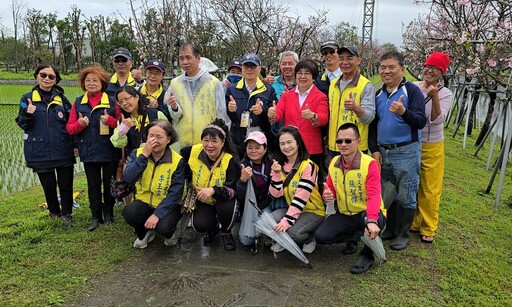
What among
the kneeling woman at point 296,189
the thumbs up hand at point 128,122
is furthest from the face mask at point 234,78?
the kneeling woman at point 296,189

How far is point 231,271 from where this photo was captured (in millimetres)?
3818

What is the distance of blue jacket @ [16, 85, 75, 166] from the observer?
4.55 metres

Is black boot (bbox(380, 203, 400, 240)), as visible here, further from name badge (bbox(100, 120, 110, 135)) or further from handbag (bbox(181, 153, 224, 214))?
name badge (bbox(100, 120, 110, 135))

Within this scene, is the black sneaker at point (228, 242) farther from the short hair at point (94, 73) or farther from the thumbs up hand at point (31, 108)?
the thumbs up hand at point (31, 108)

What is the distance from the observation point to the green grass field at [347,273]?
11.3 feet

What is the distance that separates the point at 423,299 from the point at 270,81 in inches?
145

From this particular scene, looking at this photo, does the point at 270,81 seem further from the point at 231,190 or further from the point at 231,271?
the point at 231,271

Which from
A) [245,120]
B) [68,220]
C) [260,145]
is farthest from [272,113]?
[68,220]

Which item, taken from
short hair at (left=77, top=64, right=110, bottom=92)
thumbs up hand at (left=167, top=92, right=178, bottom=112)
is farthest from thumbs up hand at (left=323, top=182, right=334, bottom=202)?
short hair at (left=77, top=64, right=110, bottom=92)

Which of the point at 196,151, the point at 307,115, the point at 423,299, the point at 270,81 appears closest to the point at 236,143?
the point at 196,151

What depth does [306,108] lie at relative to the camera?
4359mm

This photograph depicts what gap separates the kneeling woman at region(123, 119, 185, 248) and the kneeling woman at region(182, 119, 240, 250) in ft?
0.64

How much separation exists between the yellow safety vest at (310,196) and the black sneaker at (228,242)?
762 mm

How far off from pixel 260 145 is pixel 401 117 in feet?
4.86
